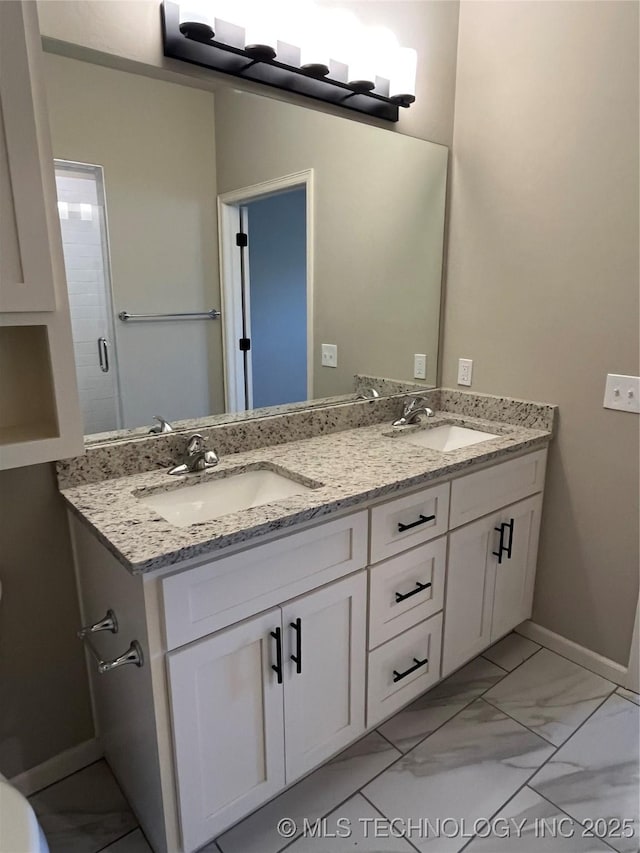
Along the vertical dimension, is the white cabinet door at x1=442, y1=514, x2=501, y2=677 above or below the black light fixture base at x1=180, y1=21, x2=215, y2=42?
below

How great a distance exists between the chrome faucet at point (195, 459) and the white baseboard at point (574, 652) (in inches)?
58.3

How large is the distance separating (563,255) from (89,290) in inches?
59.5

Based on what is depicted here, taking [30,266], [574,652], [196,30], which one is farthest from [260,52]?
[574,652]

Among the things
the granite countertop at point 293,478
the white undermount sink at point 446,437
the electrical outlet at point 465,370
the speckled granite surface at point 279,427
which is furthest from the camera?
the electrical outlet at point 465,370

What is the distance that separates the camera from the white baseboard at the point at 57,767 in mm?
1486

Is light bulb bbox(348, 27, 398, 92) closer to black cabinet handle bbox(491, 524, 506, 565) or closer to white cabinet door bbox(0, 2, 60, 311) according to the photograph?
white cabinet door bbox(0, 2, 60, 311)

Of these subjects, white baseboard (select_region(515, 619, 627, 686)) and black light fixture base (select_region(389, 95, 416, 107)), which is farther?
white baseboard (select_region(515, 619, 627, 686))

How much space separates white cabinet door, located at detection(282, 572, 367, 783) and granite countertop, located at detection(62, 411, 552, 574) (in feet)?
0.80

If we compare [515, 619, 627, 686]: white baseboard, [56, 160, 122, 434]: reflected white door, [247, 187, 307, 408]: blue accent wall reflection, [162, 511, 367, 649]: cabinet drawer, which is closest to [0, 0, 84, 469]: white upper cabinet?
[56, 160, 122, 434]: reflected white door

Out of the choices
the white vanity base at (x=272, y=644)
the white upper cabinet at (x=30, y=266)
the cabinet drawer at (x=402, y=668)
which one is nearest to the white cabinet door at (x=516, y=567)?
the white vanity base at (x=272, y=644)

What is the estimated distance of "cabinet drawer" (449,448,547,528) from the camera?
1.68 metres

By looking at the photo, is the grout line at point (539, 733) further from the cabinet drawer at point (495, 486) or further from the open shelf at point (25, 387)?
the open shelf at point (25, 387)

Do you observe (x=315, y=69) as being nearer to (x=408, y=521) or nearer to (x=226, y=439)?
(x=226, y=439)

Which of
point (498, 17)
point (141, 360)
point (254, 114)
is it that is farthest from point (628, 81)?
point (141, 360)
